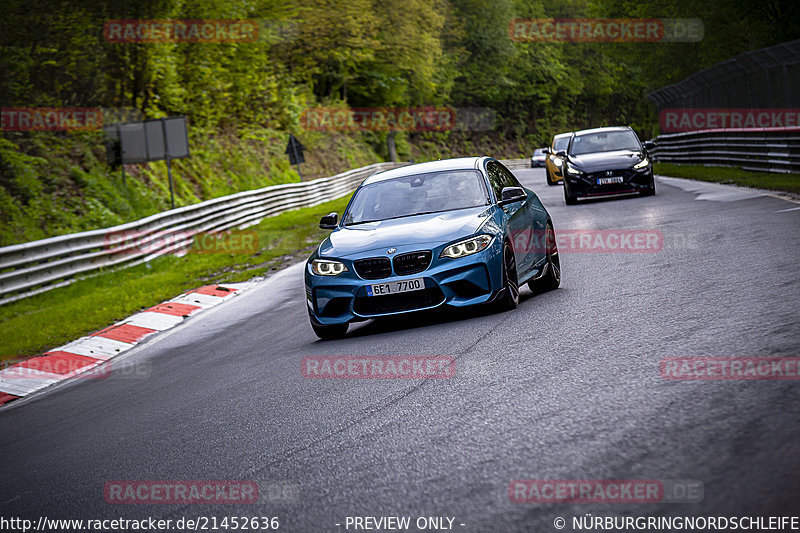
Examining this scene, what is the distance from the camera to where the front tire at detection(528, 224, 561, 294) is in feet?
33.6

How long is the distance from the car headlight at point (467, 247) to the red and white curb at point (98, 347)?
460 centimetres

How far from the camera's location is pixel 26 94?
2419 centimetres

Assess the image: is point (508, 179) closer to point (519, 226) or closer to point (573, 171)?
point (519, 226)

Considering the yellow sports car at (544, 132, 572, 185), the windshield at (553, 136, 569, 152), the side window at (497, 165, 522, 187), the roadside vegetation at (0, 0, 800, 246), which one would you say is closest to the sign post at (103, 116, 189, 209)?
the roadside vegetation at (0, 0, 800, 246)

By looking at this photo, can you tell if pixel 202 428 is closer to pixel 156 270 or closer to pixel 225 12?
pixel 156 270

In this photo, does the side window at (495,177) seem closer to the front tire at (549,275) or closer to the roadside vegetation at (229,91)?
the front tire at (549,275)

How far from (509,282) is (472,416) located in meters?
3.69

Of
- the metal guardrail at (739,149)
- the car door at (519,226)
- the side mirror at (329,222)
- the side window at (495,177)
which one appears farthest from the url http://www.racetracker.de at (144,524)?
the metal guardrail at (739,149)

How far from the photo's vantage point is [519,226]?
962cm

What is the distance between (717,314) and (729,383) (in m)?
2.15

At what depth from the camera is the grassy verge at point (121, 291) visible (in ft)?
42.7

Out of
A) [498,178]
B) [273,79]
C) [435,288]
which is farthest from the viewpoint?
[273,79]

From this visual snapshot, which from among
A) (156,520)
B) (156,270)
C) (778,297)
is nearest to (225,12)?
(156,270)

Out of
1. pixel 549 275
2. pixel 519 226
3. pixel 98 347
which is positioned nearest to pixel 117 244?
pixel 98 347
